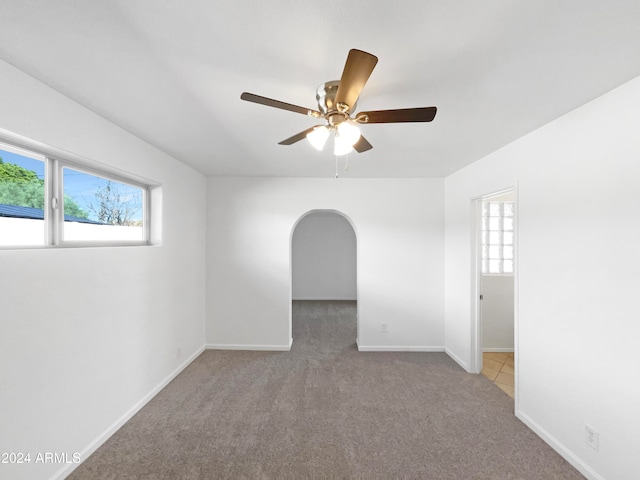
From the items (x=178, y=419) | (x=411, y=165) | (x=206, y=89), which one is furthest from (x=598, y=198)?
(x=178, y=419)

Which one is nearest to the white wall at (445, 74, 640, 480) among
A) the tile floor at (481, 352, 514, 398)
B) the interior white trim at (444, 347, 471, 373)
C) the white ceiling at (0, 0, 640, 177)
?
the white ceiling at (0, 0, 640, 177)

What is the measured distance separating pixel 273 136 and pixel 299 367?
2.59 meters

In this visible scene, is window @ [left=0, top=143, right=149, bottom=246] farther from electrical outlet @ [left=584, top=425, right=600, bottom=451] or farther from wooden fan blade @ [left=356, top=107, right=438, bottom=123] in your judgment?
electrical outlet @ [left=584, top=425, right=600, bottom=451]

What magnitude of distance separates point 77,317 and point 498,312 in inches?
176

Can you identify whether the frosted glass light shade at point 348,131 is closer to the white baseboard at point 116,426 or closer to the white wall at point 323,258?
the white baseboard at point 116,426

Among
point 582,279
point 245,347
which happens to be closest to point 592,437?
point 582,279

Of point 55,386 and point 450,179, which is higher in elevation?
point 450,179

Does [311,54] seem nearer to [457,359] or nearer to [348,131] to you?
[348,131]

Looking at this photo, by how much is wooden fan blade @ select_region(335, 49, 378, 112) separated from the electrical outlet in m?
2.44

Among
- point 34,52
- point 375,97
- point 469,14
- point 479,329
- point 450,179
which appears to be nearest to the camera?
point 469,14

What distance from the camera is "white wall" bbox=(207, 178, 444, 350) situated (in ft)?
13.0

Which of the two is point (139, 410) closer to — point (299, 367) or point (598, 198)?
point (299, 367)

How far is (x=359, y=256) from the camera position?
13.2ft

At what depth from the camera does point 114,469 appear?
188cm
